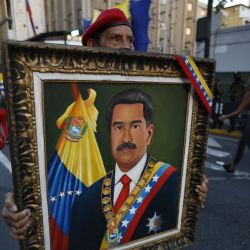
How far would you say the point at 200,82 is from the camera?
85 centimetres

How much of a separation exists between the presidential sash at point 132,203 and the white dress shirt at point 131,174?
16mm

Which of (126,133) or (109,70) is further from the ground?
(109,70)

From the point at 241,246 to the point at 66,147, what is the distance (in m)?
2.35

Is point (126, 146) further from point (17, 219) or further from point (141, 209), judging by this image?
point (17, 219)

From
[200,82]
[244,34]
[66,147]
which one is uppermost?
[244,34]

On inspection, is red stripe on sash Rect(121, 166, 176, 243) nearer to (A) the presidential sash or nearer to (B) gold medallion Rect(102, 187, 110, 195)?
(A) the presidential sash

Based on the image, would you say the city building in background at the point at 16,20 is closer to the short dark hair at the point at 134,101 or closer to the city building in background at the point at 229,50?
the city building in background at the point at 229,50

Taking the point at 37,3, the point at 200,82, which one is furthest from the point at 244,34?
the point at 37,3

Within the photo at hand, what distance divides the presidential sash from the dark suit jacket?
0.02 meters

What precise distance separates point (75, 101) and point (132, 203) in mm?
416

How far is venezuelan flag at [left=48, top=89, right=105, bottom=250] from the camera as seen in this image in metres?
0.69

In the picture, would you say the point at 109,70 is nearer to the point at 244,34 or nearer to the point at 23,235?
the point at 23,235

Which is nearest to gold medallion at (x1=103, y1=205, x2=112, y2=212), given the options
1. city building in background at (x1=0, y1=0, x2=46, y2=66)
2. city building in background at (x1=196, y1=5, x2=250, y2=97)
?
city building in background at (x1=196, y1=5, x2=250, y2=97)

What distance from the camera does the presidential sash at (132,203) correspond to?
2.68 feet
